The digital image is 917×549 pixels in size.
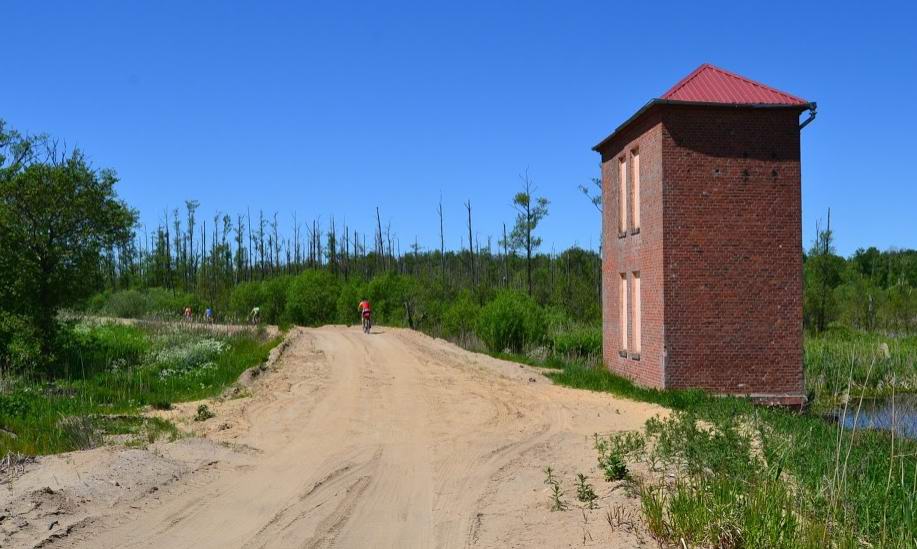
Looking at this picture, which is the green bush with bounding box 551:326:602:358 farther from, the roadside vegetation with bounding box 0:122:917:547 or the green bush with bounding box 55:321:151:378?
the green bush with bounding box 55:321:151:378

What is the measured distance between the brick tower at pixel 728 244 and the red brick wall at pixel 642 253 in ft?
0.26

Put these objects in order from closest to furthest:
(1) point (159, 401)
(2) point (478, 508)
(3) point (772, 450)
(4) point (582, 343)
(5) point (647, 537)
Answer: (5) point (647, 537), (2) point (478, 508), (3) point (772, 450), (1) point (159, 401), (4) point (582, 343)

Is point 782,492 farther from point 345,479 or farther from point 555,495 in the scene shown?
point 345,479

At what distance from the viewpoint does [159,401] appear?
1700 cm

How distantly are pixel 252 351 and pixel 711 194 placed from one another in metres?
15.7

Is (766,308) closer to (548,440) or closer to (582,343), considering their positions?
(548,440)

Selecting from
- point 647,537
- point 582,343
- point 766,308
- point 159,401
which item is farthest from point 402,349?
point 647,537

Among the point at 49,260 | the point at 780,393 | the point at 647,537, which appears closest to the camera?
the point at 647,537

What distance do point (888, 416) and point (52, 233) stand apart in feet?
73.6

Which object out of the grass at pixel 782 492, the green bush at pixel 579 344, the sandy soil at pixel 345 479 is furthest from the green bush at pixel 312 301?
the grass at pixel 782 492

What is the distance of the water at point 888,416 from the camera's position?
37.7ft

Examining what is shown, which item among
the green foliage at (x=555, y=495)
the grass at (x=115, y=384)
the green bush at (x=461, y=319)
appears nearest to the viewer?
the green foliage at (x=555, y=495)

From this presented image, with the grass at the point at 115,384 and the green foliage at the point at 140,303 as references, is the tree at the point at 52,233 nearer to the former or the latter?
the grass at the point at 115,384

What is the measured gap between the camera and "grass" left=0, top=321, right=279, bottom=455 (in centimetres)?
1270
